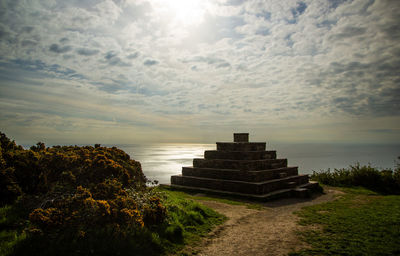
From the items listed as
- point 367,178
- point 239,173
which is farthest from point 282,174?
point 367,178

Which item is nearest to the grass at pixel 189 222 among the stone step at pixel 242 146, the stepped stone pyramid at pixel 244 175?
the stepped stone pyramid at pixel 244 175

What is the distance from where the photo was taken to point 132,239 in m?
6.07

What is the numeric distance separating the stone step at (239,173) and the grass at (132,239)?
19.7 ft

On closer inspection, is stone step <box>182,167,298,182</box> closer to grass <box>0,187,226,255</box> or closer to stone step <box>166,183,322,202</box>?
stone step <box>166,183,322,202</box>

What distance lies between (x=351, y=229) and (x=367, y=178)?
42.8ft

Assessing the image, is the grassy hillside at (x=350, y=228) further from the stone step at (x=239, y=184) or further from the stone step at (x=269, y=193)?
the stone step at (x=239, y=184)

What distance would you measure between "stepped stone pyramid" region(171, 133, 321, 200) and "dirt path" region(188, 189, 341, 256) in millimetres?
2446

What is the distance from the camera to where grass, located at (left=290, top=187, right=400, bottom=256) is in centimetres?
622

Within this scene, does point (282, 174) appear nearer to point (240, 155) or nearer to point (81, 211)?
point (240, 155)

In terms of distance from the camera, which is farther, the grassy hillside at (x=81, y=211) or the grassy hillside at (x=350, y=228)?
the grassy hillside at (x=350, y=228)

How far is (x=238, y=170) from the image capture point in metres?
15.0

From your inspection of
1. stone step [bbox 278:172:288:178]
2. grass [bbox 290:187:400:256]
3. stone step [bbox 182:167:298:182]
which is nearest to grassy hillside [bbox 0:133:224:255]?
grass [bbox 290:187:400:256]

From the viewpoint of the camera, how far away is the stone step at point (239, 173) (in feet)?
46.9

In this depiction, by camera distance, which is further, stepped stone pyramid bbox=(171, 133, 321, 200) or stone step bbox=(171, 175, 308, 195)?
stepped stone pyramid bbox=(171, 133, 321, 200)
